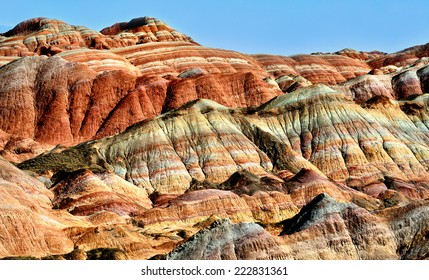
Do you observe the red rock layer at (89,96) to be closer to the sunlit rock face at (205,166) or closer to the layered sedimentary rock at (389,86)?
the sunlit rock face at (205,166)

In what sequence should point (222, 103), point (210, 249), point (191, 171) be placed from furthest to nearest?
1. point (222, 103)
2. point (191, 171)
3. point (210, 249)

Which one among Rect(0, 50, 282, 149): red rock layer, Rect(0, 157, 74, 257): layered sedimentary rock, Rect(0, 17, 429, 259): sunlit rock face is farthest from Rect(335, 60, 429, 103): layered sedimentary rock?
Rect(0, 157, 74, 257): layered sedimentary rock

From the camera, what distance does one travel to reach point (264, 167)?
13388cm

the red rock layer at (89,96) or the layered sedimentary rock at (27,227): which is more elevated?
the red rock layer at (89,96)

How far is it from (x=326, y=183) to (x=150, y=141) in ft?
119

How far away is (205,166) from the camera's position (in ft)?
433

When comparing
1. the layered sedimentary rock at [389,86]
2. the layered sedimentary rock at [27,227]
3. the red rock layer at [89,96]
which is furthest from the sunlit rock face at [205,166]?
the layered sedimentary rock at [389,86]

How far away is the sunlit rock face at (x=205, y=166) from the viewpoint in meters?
61.7

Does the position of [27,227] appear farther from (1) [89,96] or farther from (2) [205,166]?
(1) [89,96]

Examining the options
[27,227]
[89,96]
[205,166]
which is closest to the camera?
[27,227]

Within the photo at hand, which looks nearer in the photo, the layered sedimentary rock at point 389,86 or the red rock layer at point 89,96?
the red rock layer at point 89,96

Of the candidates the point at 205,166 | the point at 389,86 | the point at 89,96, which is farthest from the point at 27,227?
the point at 389,86
